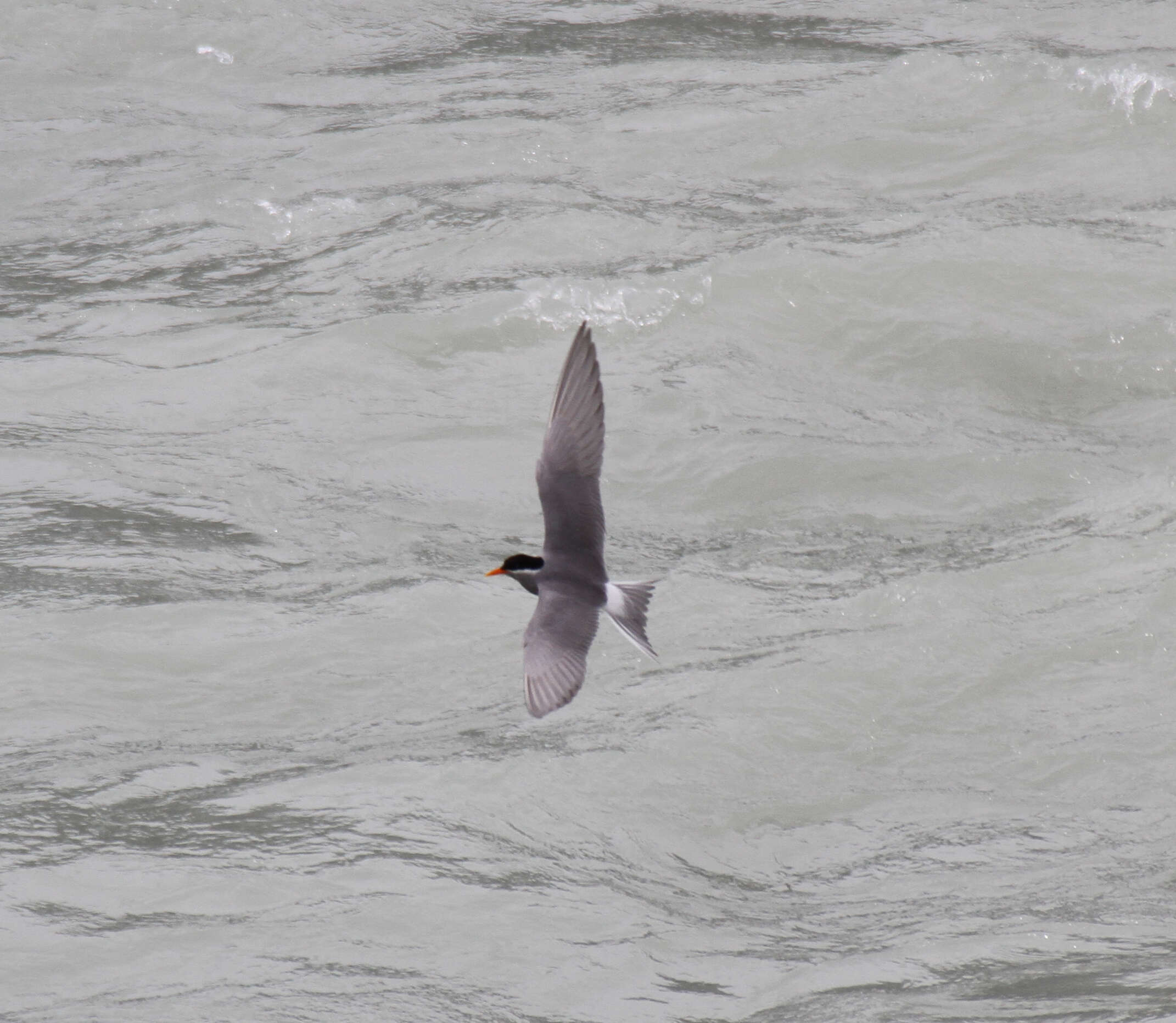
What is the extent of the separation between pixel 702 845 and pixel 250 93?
6600mm

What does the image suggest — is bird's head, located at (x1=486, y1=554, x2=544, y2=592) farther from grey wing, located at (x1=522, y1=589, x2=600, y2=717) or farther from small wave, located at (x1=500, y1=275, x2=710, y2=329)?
small wave, located at (x1=500, y1=275, x2=710, y2=329)

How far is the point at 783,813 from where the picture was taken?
16.0ft

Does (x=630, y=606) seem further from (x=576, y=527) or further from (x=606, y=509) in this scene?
(x=606, y=509)

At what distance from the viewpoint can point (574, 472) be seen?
4.49 meters

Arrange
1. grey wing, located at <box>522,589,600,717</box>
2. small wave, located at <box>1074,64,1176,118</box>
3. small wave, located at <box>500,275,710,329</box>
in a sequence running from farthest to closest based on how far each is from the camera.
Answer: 1. small wave, located at <box>1074,64,1176,118</box>
2. small wave, located at <box>500,275,710,329</box>
3. grey wing, located at <box>522,589,600,717</box>

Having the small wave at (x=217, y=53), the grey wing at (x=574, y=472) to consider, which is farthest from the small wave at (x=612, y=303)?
the small wave at (x=217, y=53)

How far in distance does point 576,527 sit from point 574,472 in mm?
149

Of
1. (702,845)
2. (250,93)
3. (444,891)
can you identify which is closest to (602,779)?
(702,845)

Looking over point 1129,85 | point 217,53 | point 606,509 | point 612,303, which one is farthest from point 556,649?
point 217,53

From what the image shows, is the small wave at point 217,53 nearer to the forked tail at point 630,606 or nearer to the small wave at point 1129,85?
the small wave at point 1129,85

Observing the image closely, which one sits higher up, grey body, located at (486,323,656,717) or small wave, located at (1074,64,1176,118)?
small wave, located at (1074,64,1176,118)

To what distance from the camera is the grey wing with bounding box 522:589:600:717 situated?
12.7 ft

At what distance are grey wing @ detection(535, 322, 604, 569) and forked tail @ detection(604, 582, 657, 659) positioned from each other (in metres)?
0.08

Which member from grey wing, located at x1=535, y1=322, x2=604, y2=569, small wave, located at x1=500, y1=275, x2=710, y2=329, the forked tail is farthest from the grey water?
grey wing, located at x1=535, y1=322, x2=604, y2=569
